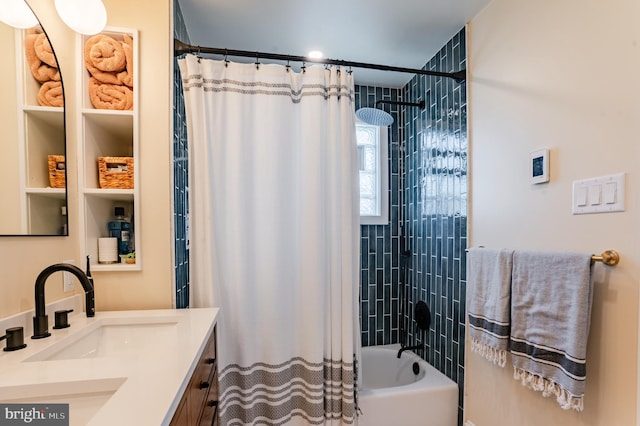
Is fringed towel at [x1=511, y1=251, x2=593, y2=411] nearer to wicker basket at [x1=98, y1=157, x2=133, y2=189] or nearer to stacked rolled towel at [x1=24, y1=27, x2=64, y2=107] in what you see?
wicker basket at [x1=98, y1=157, x2=133, y2=189]

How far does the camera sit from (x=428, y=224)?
2285 millimetres

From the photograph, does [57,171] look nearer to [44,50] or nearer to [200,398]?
[44,50]

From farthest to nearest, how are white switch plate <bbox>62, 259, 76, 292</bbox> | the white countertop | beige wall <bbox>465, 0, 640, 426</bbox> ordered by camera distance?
white switch plate <bbox>62, 259, 76, 292</bbox>
beige wall <bbox>465, 0, 640, 426</bbox>
the white countertop

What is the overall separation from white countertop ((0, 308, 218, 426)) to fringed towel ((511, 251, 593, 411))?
4.12 ft

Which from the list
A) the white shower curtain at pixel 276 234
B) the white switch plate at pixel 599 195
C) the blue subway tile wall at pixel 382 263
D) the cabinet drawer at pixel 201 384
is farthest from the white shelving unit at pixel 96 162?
the white switch plate at pixel 599 195

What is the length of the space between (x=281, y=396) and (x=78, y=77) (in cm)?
181

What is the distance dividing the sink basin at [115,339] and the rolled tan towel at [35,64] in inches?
37.3

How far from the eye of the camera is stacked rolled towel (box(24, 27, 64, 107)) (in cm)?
109

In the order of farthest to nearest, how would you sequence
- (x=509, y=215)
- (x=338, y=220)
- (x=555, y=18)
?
(x=338, y=220) < (x=509, y=215) < (x=555, y=18)

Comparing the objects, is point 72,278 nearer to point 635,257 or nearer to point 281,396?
point 281,396

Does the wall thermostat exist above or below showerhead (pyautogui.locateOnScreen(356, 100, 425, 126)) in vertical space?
below

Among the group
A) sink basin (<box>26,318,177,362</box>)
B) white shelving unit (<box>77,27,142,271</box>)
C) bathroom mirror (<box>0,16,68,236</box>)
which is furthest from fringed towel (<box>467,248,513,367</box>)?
bathroom mirror (<box>0,16,68,236</box>)

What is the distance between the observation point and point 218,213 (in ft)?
5.23

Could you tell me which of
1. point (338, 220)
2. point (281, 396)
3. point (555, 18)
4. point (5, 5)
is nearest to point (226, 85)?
point (5, 5)
